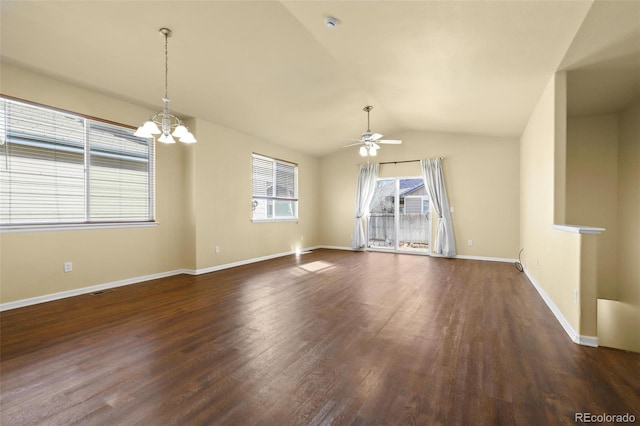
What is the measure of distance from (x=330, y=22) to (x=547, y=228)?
351 cm

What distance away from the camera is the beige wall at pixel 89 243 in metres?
3.28

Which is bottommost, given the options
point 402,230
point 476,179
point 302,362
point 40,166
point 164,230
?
point 302,362

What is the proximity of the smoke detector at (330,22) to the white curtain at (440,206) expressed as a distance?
471cm

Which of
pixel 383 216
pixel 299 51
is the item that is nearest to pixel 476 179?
pixel 383 216

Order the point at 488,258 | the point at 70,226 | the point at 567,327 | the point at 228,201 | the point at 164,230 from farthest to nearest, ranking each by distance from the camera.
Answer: the point at 488,258 < the point at 228,201 < the point at 164,230 < the point at 70,226 < the point at 567,327

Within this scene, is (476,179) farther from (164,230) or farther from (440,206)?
(164,230)

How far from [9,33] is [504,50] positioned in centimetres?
491

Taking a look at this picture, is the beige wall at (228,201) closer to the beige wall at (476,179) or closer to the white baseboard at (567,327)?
the beige wall at (476,179)

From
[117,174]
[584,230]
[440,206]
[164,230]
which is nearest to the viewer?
[584,230]

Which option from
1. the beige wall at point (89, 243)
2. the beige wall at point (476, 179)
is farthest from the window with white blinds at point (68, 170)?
the beige wall at point (476, 179)

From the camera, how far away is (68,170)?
147 inches

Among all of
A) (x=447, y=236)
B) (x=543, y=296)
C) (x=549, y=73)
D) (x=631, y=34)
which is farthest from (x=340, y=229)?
(x=631, y=34)

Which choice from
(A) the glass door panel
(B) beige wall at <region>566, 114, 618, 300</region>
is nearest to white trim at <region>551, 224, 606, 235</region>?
(B) beige wall at <region>566, 114, 618, 300</region>

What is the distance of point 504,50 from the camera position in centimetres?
289
